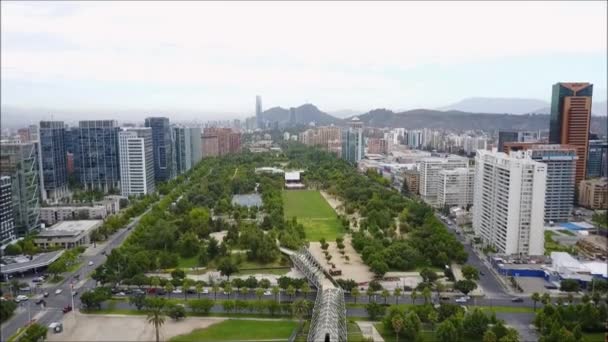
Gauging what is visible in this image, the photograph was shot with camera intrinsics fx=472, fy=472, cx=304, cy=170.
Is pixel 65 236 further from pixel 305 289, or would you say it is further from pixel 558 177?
pixel 558 177

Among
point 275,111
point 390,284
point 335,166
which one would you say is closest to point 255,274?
point 390,284

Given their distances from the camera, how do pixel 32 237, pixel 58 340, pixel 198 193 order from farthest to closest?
1. pixel 198 193
2. pixel 32 237
3. pixel 58 340

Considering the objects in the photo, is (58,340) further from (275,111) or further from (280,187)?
(275,111)

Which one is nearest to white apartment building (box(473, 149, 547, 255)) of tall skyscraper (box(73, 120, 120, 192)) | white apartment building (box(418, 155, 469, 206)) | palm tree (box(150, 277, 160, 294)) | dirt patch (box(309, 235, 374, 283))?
dirt patch (box(309, 235, 374, 283))

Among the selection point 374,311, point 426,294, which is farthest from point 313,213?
point 374,311

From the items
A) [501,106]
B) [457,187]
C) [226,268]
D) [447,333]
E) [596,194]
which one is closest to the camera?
[447,333]

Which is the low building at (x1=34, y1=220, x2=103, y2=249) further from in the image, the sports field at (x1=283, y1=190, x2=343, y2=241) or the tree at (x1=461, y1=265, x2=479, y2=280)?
the tree at (x1=461, y1=265, x2=479, y2=280)
